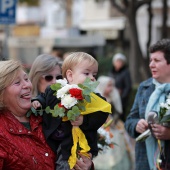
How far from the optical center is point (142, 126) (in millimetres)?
5715

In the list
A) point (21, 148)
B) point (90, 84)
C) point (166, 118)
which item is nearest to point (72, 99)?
point (90, 84)

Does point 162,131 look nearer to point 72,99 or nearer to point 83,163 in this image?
point 83,163

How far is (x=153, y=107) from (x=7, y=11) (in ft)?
21.1

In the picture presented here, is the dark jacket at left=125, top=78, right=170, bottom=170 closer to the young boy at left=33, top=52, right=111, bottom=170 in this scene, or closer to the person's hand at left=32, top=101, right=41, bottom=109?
the young boy at left=33, top=52, right=111, bottom=170

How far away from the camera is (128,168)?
8.71 metres

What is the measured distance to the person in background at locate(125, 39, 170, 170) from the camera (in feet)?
18.3

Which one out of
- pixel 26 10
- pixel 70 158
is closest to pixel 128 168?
pixel 70 158

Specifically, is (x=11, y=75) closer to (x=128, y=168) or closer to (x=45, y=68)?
(x=45, y=68)

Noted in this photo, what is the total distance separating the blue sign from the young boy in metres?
7.14

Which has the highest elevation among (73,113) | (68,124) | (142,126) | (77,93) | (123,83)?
(77,93)

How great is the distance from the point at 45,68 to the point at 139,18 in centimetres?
2182

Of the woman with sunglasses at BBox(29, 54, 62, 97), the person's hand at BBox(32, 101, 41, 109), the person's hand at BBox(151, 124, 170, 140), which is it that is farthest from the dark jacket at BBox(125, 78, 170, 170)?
the person's hand at BBox(32, 101, 41, 109)

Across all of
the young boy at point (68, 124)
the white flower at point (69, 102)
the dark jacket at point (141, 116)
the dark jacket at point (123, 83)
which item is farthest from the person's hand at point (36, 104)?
the dark jacket at point (123, 83)

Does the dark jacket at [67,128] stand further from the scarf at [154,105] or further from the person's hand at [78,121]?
the scarf at [154,105]
